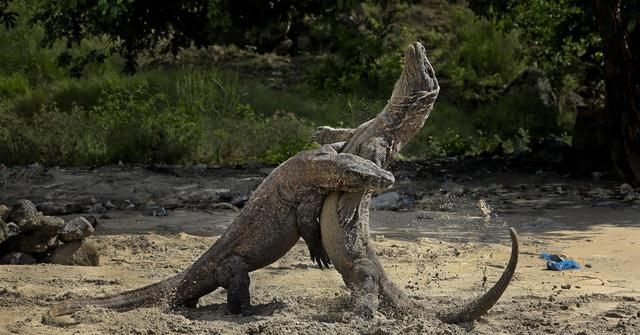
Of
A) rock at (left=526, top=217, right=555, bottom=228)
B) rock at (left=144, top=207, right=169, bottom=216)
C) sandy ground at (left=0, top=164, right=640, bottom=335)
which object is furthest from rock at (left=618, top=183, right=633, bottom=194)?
rock at (left=144, top=207, right=169, bottom=216)

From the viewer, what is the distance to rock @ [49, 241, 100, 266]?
26.3 ft

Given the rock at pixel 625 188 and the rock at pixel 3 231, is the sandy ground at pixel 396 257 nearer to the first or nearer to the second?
the rock at pixel 625 188

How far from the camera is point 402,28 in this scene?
23.8 meters

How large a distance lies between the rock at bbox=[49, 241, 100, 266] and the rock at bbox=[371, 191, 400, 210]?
12.4ft

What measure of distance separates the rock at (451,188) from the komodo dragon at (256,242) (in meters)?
6.10

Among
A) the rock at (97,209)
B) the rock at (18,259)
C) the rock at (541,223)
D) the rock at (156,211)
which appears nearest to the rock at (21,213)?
the rock at (18,259)

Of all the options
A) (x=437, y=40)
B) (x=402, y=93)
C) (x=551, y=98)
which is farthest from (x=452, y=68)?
(x=402, y=93)

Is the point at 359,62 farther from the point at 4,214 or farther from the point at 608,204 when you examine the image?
the point at 4,214

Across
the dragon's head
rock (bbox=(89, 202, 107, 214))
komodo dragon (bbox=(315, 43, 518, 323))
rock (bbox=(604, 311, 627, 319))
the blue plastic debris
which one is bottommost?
rock (bbox=(89, 202, 107, 214))

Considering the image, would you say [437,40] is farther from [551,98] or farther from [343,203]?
[343,203]

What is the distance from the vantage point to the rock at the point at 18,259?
26.2 feet

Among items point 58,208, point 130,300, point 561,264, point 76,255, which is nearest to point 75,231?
point 76,255

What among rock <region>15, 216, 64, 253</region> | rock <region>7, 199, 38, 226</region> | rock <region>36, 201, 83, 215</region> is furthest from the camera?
rock <region>36, 201, 83, 215</region>

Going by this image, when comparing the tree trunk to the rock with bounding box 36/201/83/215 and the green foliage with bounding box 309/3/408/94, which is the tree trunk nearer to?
the green foliage with bounding box 309/3/408/94
